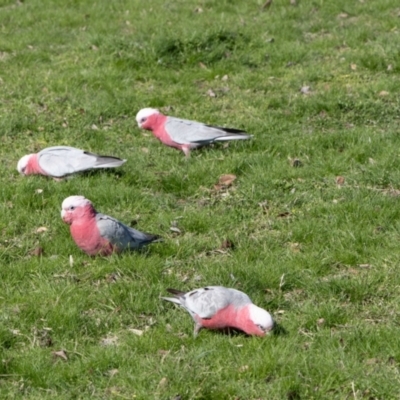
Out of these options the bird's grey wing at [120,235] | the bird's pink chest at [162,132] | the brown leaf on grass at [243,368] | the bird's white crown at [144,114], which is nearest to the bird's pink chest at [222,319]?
the brown leaf on grass at [243,368]

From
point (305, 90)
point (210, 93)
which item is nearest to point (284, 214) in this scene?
point (305, 90)

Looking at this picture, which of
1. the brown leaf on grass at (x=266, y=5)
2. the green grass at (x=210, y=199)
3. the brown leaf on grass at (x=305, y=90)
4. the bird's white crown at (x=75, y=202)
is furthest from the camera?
the brown leaf on grass at (x=266, y=5)

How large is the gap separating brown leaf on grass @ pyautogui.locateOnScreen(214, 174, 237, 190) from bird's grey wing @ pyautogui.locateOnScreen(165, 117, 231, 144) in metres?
0.65

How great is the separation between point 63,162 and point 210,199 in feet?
4.67

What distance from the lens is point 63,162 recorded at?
25.8 ft

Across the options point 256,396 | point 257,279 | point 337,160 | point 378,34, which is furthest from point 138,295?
point 378,34

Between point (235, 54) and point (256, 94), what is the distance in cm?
130

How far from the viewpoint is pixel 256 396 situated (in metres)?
4.75

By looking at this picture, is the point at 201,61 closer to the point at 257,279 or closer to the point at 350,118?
the point at 350,118

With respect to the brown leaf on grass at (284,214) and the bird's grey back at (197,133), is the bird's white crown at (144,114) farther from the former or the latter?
the brown leaf on grass at (284,214)

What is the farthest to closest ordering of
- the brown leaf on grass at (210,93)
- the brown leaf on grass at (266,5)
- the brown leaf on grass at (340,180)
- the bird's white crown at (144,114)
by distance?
the brown leaf on grass at (266,5)
the brown leaf on grass at (210,93)
the bird's white crown at (144,114)
the brown leaf on grass at (340,180)

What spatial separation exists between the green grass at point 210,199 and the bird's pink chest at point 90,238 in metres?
0.12

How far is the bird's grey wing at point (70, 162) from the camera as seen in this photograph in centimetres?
782

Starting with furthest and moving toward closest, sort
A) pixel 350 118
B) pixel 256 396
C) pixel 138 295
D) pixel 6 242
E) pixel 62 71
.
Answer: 1. pixel 62 71
2. pixel 350 118
3. pixel 6 242
4. pixel 138 295
5. pixel 256 396
